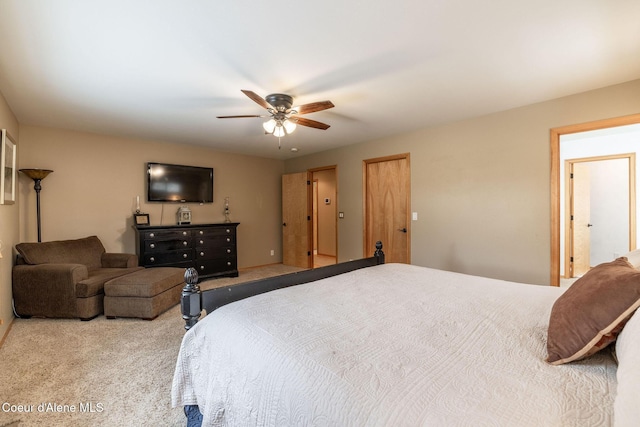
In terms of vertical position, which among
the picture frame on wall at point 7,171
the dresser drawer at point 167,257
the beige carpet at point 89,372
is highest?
the picture frame on wall at point 7,171

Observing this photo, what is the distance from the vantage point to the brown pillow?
0.93 metres

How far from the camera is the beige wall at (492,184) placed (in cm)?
306

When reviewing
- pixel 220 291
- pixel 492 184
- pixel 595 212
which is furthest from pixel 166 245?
pixel 595 212

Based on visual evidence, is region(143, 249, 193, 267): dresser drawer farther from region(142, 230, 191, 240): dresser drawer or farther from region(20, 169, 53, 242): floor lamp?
region(20, 169, 53, 242): floor lamp

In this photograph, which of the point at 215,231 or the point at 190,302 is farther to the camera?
the point at 215,231

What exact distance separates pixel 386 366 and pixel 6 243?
12.7 feet

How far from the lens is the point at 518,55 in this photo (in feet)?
7.05

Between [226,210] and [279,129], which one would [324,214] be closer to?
[226,210]

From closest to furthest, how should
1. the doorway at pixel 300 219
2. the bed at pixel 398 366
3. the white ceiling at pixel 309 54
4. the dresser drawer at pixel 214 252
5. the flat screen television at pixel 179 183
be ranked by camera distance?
the bed at pixel 398 366, the white ceiling at pixel 309 54, the flat screen television at pixel 179 183, the dresser drawer at pixel 214 252, the doorway at pixel 300 219

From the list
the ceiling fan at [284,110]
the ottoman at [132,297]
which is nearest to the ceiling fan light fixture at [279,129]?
the ceiling fan at [284,110]

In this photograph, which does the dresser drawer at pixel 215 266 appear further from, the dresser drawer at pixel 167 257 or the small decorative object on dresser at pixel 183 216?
the small decorative object on dresser at pixel 183 216

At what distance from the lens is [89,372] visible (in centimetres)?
209

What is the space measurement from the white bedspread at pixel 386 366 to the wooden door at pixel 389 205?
8.76ft

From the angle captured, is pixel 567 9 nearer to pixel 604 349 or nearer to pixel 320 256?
pixel 604 349
